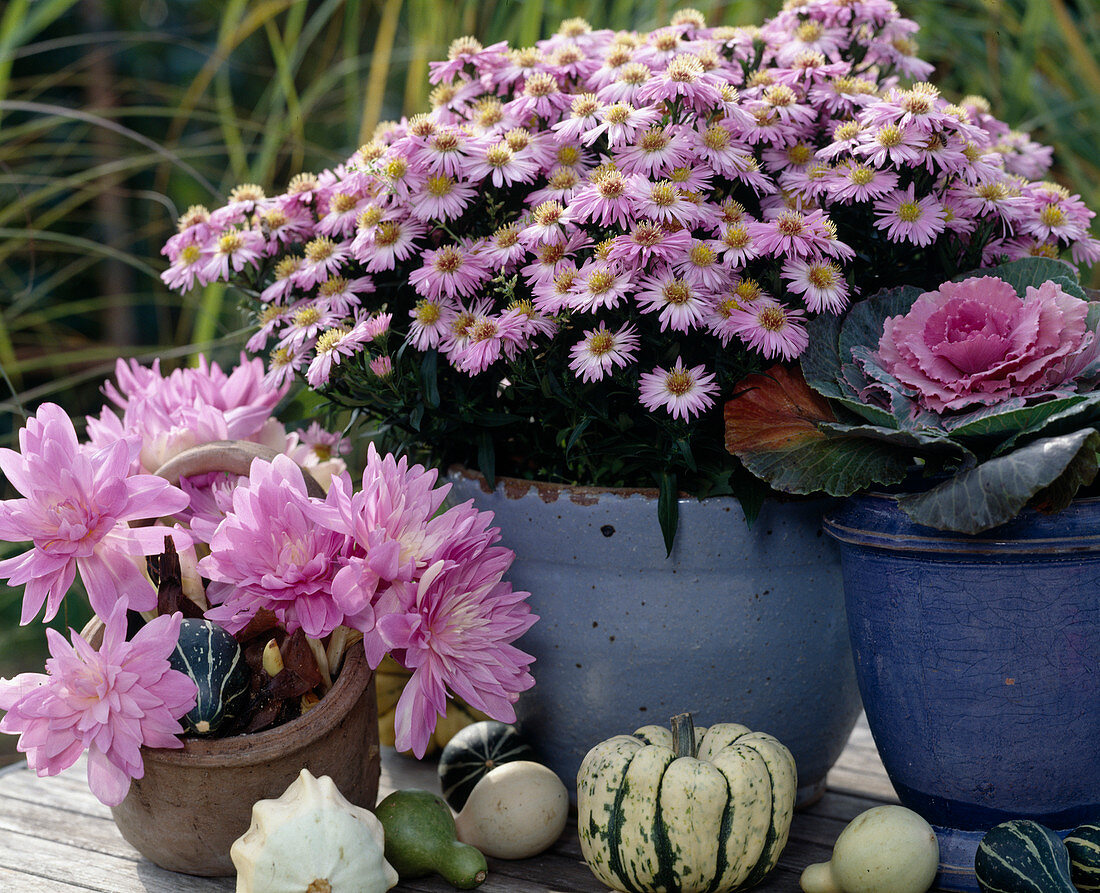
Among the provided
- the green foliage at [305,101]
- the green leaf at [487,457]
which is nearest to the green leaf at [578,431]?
the green foliage at [305,101]

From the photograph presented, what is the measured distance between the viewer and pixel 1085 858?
0.90 metres

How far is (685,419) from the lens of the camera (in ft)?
3.25

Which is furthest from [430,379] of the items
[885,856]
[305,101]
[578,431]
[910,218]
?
[305,101]

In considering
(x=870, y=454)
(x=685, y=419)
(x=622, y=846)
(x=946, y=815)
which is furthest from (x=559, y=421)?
(x=946, y=815)

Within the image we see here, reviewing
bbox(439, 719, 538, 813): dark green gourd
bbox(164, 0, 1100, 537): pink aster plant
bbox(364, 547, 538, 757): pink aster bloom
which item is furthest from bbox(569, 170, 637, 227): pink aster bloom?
bbox(439, 719, 538, 813): dark green gourd

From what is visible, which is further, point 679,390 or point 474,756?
point 474,756

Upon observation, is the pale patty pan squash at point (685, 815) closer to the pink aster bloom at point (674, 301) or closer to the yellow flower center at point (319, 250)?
the pink aster bloom at point (674, 301)

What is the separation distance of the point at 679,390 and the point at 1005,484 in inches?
11.7

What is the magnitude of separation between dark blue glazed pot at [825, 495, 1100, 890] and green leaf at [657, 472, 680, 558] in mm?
149

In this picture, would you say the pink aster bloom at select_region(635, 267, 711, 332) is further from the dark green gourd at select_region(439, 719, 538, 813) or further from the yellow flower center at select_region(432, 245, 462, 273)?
the dark green gourd at select_region(439, 719, 538, 813)

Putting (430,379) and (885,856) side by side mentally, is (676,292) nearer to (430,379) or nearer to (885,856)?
(430,379)

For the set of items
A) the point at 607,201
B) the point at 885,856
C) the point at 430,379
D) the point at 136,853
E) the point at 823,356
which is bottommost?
the point at 136,853

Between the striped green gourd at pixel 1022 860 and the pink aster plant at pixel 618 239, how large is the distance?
396 millimetres

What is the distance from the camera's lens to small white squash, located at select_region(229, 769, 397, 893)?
876 millimetres
